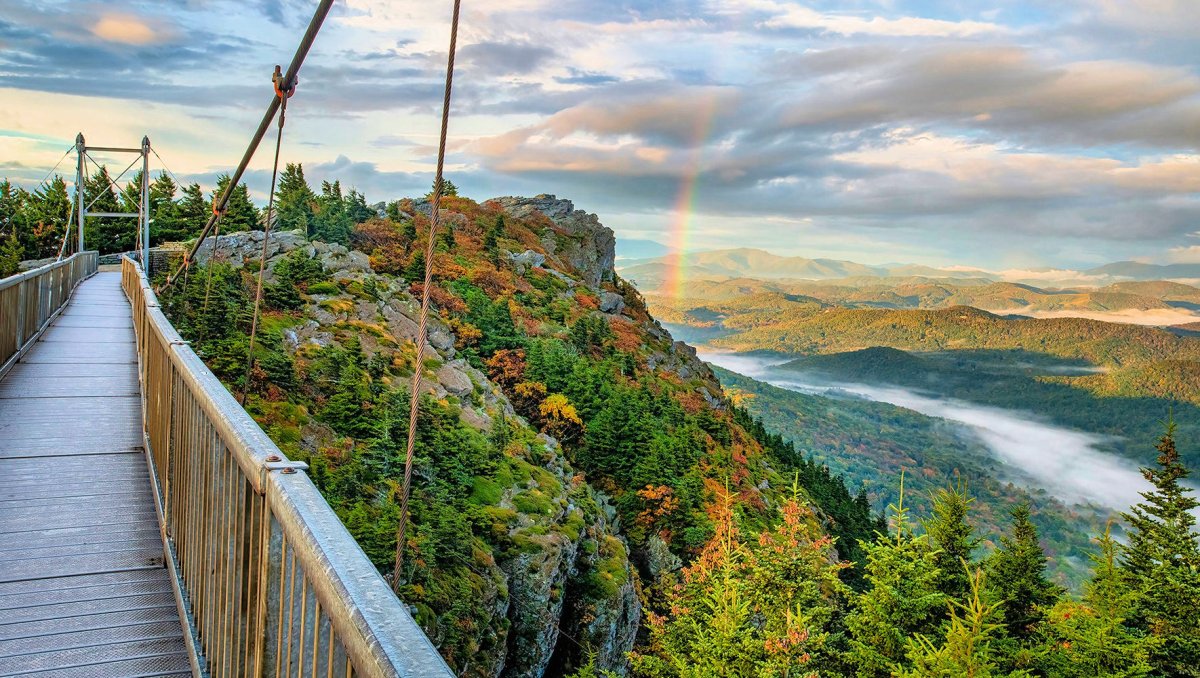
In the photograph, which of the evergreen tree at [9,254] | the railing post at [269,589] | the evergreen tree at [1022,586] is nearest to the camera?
the railing post at [269,589]

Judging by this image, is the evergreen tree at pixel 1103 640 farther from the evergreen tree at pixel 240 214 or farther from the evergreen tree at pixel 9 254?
the evergreen tree at pixel 9 254

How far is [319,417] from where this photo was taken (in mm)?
14211

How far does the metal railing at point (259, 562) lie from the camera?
4.79 ft

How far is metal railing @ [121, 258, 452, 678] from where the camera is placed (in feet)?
4.79

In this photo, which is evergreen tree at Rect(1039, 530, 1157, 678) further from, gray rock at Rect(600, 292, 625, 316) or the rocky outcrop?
the rocky outcrop

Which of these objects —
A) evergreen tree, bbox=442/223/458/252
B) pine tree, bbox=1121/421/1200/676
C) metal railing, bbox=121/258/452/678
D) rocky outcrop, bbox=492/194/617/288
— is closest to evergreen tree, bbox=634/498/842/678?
pine tree, bbox=1121/421/1200/676

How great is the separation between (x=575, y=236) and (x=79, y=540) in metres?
56.8

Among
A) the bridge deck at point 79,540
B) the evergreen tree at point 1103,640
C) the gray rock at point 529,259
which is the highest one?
the gray rock at point 529,259

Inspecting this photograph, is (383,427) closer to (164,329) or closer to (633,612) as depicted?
(164,329)

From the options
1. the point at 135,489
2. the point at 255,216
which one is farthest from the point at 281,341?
the point at 255,216

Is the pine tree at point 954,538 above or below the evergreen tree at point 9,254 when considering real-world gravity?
below

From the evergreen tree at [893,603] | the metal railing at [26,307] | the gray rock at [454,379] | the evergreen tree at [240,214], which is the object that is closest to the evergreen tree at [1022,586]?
the evergreen tree at [893,603]

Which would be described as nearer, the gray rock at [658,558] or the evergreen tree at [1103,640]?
the evergreen tree at [1103,640]

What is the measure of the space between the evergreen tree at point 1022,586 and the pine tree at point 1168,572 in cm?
253
